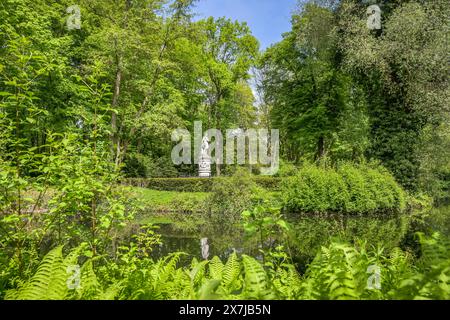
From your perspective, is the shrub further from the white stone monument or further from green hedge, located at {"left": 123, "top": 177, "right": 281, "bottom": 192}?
the white stone monument

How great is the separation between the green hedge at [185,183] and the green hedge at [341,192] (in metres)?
3.73

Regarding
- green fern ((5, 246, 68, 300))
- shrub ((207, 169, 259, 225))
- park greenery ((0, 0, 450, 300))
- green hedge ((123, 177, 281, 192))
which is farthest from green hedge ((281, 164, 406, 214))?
green fern ((5, 246, 68, 300))

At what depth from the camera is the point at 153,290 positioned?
94.7 inches

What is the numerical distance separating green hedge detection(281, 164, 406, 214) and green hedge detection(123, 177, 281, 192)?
373cm

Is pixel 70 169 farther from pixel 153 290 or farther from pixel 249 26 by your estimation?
pixel 249 26

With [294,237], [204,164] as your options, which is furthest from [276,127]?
[294,237]

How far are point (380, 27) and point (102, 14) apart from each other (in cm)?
1782

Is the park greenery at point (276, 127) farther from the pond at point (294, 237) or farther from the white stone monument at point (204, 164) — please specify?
the white stone monument at point (204, 164)

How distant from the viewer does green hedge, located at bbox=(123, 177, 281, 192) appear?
64.6ft

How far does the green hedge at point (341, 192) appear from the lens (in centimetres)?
1509

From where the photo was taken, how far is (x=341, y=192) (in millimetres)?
15125

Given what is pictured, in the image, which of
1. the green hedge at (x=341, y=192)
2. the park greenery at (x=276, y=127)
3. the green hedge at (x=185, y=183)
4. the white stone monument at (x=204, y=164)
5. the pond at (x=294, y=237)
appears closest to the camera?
the park greenery at (x=276, y=127)

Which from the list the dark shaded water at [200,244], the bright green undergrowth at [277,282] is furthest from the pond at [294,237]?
the bright green undergrowth at [277,282]
